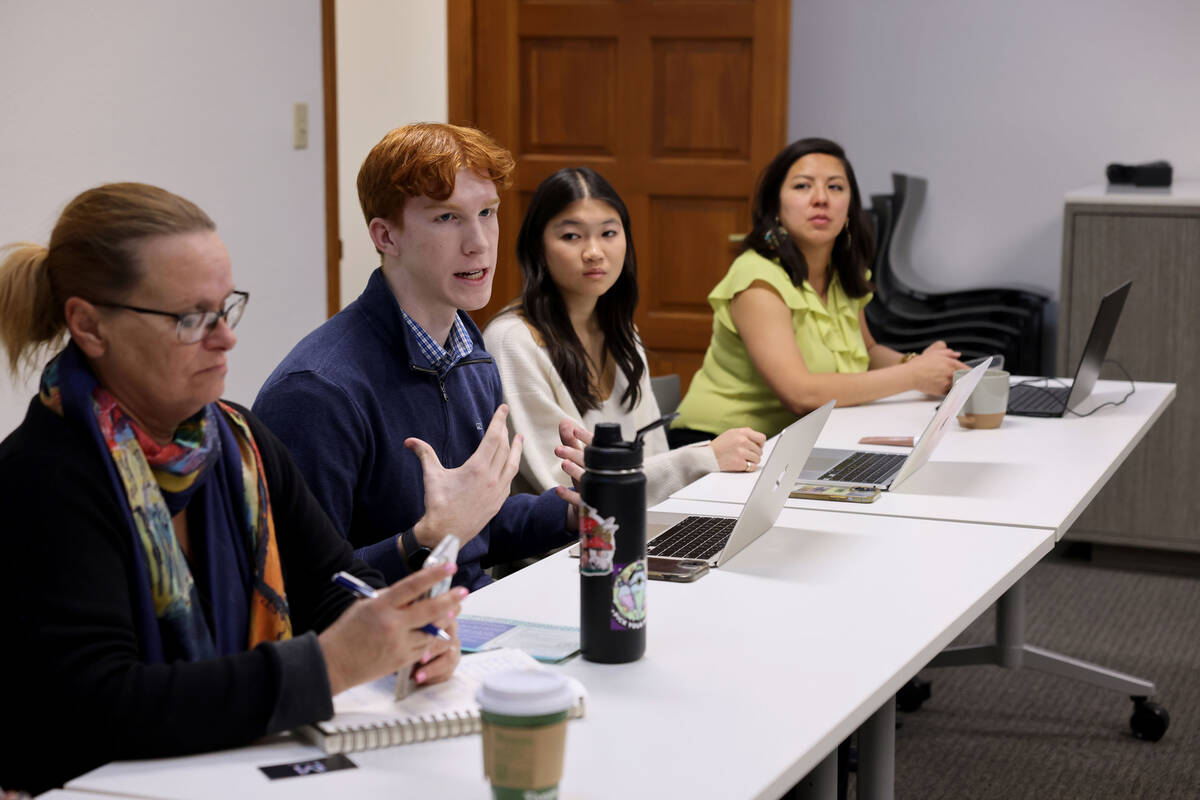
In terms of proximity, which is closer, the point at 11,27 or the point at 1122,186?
the point at 11,27

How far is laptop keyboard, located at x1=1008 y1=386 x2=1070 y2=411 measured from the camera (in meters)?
2.96

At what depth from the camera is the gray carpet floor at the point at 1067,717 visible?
271cm

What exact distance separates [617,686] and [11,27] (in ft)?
7.94

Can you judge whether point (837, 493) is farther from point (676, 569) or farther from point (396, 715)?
point (396, 715)

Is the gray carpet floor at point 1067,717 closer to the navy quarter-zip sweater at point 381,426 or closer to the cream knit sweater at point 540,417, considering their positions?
the cream knit sweater at point 540,417

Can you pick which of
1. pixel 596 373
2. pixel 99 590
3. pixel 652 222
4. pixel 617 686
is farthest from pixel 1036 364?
pixel 99 590

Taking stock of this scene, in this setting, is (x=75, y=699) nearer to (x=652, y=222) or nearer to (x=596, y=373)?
(x=596, y=373)

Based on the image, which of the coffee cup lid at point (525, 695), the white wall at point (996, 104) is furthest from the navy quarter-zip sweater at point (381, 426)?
the white wall at point (996, 104)

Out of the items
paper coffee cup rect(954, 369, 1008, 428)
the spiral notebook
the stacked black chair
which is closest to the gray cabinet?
the stacked black chair

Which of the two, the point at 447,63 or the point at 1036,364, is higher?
the point at 447,63

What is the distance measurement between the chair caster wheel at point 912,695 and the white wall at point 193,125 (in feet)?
6.34

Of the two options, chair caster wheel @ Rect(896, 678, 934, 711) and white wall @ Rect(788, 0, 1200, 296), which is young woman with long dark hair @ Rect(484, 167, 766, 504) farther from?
white wall @ Rect(788, 0, 1200, 296)

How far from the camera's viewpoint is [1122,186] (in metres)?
4.27

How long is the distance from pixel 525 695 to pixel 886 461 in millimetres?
1509
